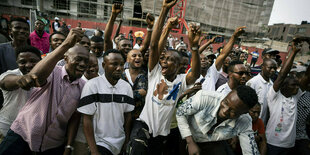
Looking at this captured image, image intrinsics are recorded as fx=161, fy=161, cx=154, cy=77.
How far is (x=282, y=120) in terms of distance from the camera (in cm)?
284

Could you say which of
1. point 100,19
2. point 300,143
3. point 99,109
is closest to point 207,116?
point 99,109

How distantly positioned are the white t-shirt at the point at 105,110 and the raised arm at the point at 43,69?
0.50 m

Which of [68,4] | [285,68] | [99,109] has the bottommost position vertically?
[99,109]

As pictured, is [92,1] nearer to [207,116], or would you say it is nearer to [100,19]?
[100,19]

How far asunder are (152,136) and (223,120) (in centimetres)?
94

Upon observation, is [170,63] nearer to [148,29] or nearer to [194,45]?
[194,45]

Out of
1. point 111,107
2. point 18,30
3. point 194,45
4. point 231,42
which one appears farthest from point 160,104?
point 18,30

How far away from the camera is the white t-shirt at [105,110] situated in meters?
1.79

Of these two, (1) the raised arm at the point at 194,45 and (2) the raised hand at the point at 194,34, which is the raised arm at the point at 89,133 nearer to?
(1) the raised arm at the point at 194,45

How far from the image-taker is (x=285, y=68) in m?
2.80

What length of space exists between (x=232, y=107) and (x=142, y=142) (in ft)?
3.71

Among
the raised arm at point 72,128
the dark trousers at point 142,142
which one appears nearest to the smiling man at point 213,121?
the dark trousers at point 142,142

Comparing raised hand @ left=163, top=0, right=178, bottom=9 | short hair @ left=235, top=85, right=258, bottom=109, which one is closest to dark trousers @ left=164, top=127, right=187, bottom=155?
short hair @ left=235, top=85, right=258, bottom=109

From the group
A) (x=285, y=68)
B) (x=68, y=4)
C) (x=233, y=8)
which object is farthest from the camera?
(x=233, y=8)
